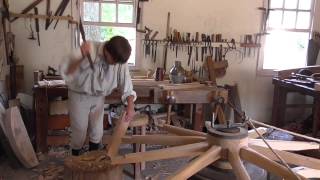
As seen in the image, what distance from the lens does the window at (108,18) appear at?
4730 millimetres

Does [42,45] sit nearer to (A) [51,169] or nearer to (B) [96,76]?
(A) [51,169]

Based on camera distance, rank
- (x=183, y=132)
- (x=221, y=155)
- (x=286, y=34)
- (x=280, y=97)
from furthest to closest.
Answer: (x=286, y=34) < (x=280, y=97) < (x=183, y=132) < (x=221, y=155)

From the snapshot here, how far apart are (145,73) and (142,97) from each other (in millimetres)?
570

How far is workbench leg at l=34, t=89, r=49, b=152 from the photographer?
3.95 metres

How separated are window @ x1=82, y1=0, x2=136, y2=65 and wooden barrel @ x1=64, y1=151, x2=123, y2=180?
137 inches

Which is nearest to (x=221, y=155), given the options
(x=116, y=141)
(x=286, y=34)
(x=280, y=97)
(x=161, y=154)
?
(x=161, y=154)

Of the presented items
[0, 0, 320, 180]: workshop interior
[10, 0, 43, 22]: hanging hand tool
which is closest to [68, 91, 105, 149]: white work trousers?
[0, 0, 320, 180]: workshop interior

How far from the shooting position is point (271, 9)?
200 inches

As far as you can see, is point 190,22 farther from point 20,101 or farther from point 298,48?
point 20,101

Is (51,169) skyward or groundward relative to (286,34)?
groundward

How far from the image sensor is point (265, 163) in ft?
4.42

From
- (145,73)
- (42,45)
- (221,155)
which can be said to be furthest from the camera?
(145,73)

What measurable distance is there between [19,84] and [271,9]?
3.57 metres

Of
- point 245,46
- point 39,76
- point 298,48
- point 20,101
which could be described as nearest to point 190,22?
point 245,46
